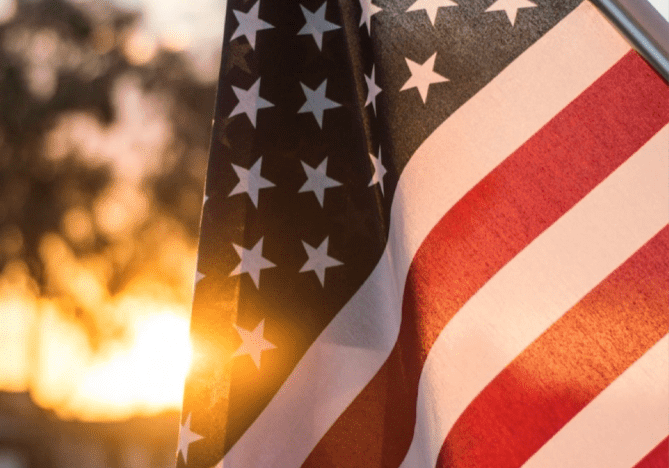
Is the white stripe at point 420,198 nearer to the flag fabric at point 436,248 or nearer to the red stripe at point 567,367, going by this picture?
the flag fabric at point 436,248

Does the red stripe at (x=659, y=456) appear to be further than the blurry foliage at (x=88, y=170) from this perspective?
No

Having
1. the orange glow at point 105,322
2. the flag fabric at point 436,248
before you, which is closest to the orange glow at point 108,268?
the orange glow at point 105,322

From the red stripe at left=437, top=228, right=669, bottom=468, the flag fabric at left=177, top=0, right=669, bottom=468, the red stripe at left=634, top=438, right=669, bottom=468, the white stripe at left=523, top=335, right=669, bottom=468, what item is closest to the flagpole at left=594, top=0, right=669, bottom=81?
the flag fabric at left=177, top=0, right=669, bottom=468

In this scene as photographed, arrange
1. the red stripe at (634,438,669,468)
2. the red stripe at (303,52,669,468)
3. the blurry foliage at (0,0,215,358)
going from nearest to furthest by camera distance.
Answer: the red stripe at (634,438,669,468) → the red stripe at (303,52,669,468) → the blurry foliage at (0,0,215,358)

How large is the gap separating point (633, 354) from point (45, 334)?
1060 cm

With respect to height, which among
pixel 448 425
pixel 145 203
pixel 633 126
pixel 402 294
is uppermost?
pixel 633 126

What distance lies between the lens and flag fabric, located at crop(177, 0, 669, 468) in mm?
1166

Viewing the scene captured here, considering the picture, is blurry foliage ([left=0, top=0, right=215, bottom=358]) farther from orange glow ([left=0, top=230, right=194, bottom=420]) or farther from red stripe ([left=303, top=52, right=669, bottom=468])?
red stripe ([left=303, top=52, right=669, bottom=468])

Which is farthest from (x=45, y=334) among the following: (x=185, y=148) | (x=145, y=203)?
(x=185, y=148)

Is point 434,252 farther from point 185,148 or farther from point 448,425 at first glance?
point 185,148

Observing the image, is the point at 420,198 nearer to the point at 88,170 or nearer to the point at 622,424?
the point at 622,424

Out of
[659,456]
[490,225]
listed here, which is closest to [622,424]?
[659,456]

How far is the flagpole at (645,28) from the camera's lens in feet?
3.64

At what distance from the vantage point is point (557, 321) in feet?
3.89
